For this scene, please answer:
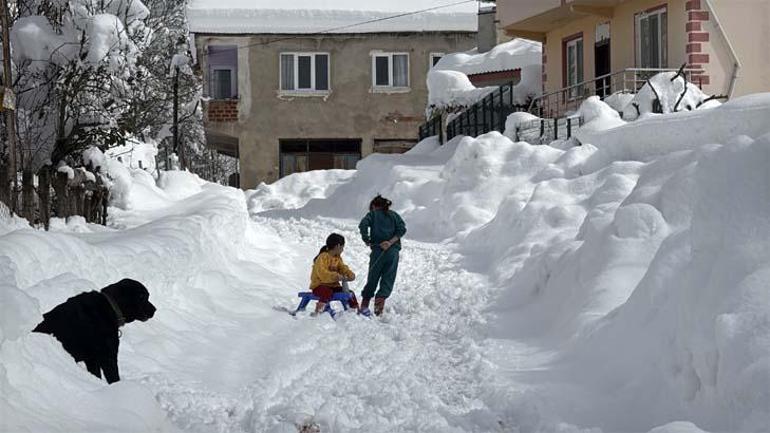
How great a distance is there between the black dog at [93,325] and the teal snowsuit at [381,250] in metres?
5.76

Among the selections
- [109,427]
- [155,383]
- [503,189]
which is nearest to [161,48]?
[503,189]

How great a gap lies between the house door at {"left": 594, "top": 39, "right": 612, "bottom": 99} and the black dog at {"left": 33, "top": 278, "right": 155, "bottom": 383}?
21752 millimetres

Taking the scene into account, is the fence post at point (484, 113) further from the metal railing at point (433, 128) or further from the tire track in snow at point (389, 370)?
the tire track in snow at point (389, 370)

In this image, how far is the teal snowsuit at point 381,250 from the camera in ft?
41.0

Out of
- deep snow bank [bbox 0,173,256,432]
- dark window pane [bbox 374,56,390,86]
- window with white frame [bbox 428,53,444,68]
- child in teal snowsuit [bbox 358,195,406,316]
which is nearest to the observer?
deep snow bank [bbox 0,173,256,432]

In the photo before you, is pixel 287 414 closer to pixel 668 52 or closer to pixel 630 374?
pixel 630 374

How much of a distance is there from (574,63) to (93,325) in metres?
24.9

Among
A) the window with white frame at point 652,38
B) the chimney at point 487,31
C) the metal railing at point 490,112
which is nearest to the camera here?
the window with white frame at point 652,38

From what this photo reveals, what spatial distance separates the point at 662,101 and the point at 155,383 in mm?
17007

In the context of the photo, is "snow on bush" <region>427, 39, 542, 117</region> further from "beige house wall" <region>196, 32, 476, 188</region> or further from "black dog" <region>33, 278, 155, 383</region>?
"black dog" <region>33, 278, 155, 383</region>

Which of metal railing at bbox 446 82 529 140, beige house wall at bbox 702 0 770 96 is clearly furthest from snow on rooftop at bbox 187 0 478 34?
beige house wall at bbox 702 0 770 96

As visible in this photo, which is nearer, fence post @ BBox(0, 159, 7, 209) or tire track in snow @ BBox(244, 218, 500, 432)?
tire track in snow @ BBox(244, 218, 500, 432)

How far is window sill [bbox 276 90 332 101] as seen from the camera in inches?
1585

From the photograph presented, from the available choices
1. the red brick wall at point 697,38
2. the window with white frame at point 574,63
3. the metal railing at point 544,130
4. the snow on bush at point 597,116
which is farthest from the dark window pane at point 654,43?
the window with white frame at point 574,63
